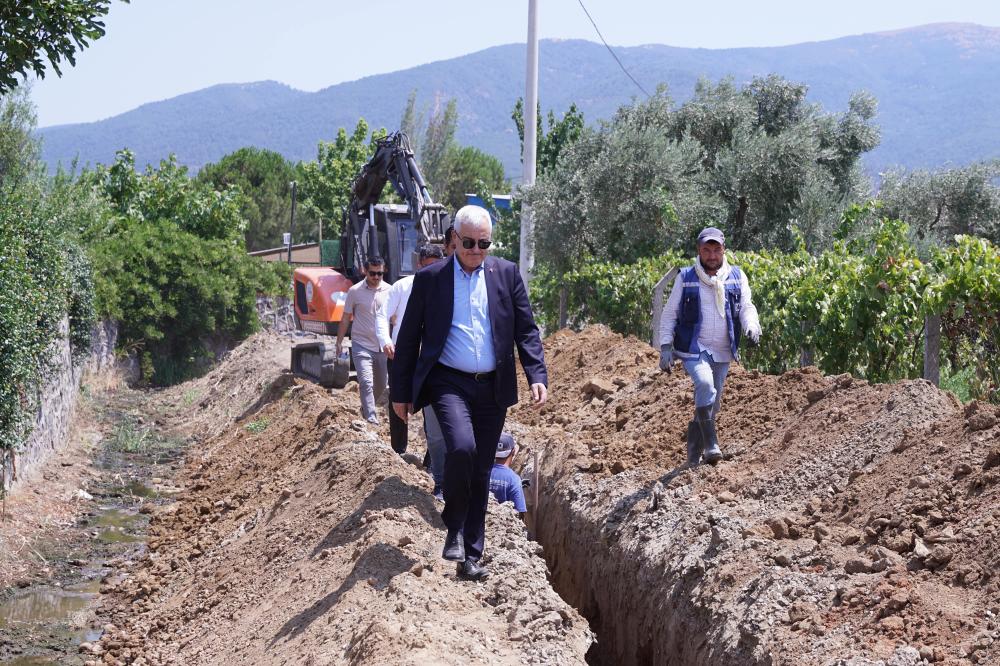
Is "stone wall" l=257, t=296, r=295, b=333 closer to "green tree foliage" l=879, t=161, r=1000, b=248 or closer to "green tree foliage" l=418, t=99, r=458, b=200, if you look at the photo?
"green tree foliage" l=879, t=161, r=1000, b=248

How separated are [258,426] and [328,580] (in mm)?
9486

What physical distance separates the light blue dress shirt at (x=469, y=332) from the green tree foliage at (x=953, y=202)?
2439 cm

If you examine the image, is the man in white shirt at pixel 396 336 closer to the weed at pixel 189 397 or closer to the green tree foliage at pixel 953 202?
the weed at pixel 189 397

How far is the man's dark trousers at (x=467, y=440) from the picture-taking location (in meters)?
6.57

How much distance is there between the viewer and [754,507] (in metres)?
8.33

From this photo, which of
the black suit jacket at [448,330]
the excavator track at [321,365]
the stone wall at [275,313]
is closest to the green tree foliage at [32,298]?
the excavator track at [321,365]

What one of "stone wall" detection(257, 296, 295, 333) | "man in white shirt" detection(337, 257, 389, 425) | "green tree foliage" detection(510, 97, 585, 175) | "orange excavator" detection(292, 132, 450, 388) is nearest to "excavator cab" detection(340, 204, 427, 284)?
"orange excavator" detection(292, 132, 450, 388)

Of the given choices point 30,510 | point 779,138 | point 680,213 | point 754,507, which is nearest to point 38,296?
point 30,510

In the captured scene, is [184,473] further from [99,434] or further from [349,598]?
[349,598]

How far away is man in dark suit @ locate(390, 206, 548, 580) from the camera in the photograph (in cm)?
667

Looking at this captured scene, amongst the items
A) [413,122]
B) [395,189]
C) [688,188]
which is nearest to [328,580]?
[395,189]

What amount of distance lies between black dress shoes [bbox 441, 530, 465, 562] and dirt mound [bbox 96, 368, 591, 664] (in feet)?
0.32

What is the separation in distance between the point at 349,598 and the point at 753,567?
7.77 ft

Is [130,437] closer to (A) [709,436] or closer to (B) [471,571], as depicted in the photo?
(A) [709,436]
